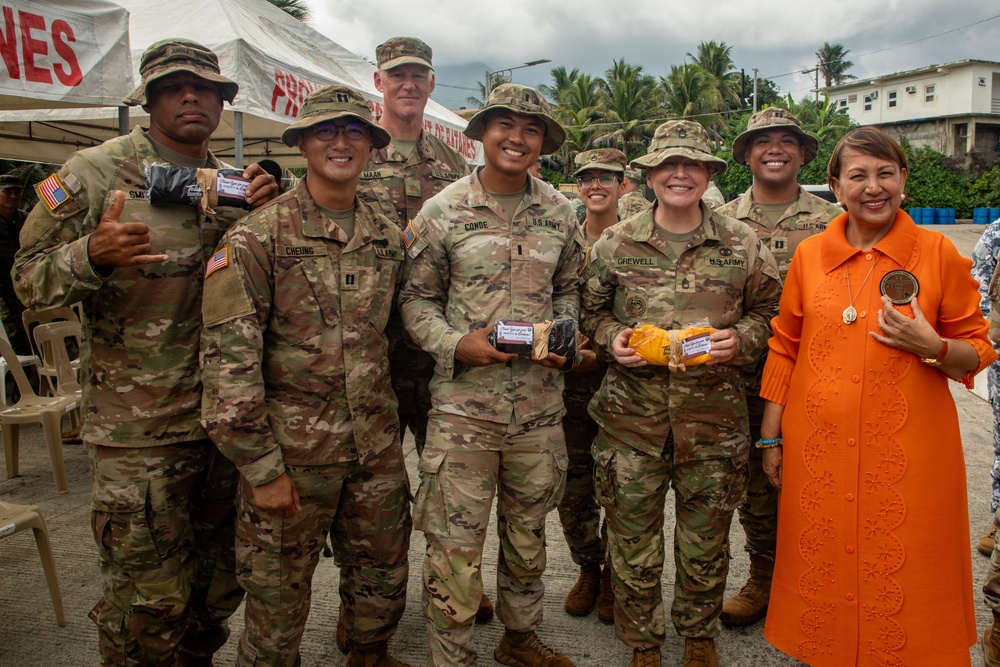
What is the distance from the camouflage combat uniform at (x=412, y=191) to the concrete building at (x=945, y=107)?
139 ft

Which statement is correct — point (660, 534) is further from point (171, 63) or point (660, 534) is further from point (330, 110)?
point (171, 63)

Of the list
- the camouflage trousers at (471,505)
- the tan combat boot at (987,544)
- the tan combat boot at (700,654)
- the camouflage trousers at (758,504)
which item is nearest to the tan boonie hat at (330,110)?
the camouflage trousers at (471,505)

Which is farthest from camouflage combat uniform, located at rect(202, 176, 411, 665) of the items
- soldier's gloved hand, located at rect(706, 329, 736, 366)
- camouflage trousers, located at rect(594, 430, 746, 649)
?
soldier's gloved hand, located at rect(706, 329, 736, 366)

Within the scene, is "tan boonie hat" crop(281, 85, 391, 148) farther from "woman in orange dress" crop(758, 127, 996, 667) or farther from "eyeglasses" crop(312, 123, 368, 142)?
"woman in orange dress" crop(758, 127, 996, 667)

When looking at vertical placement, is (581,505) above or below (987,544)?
above

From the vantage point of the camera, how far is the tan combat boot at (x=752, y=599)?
10.8 feet

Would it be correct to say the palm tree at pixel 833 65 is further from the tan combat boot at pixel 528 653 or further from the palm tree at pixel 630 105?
the tan combat boot at pixel 528 653

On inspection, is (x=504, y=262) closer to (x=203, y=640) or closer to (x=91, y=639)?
(x=203, y=640)

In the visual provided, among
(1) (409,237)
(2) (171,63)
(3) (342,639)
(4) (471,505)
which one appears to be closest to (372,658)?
(3) (342,639)

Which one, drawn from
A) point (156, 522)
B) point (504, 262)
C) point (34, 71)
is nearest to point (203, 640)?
point (156, 522)

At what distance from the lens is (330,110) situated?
2568 millimetres

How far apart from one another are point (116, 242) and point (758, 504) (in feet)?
10.1

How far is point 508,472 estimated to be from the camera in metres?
2.81

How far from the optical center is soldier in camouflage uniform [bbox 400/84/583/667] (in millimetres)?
2684
